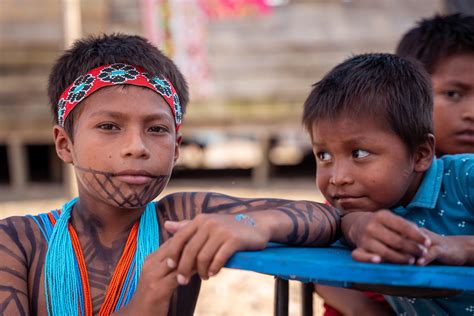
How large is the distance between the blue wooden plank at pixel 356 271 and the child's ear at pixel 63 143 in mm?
989

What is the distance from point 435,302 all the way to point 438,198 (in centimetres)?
35

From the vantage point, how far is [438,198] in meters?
2.32

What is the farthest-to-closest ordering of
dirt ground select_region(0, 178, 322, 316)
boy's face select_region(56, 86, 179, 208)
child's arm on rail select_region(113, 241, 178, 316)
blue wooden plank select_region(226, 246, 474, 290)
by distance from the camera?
dirt ground select_region(0, 178, 322, 316) → boy's face select_region(56, 86, 179, 208) → child's arm on rail select_region(113, 241, 178, 316) → blue wooden plank select_region(226, 246, 474, 290)

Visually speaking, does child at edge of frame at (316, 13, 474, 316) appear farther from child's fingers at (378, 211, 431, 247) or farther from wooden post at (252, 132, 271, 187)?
wooden post at (252, 132, 271, 187)

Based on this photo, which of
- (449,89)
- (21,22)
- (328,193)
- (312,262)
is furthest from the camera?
(21,22)

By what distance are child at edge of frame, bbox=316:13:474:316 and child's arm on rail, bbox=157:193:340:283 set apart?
28.6 inches

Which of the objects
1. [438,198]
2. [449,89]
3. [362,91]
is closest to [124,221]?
[362,91]

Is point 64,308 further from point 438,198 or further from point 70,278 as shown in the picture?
point 438,198

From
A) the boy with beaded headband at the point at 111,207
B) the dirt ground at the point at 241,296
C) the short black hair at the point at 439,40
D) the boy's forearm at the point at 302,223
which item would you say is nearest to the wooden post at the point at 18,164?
the dirt ground at the point at 241,296

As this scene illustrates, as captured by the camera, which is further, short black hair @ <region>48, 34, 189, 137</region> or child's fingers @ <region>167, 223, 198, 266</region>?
short black hair @ <region>48, 34, 189, 137</region>

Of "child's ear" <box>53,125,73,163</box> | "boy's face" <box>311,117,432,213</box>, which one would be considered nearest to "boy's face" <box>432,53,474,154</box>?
"boy's face" <box>311,117,432,213</box>

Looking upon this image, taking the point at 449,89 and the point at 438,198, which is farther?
the point at 449,89

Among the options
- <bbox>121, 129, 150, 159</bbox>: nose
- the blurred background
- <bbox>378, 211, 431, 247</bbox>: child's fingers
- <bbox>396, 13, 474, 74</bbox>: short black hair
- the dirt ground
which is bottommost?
the dirt ground

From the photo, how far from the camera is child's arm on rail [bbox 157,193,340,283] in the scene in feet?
5.56
